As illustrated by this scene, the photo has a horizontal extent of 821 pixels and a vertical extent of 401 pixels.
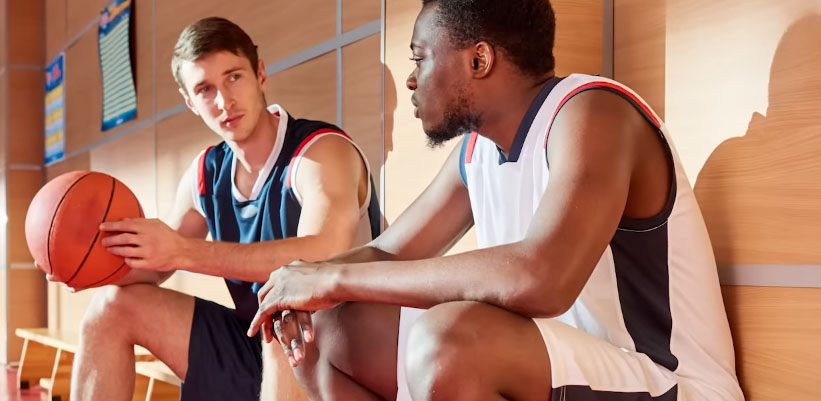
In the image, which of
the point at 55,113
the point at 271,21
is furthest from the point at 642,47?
the point at 55,113

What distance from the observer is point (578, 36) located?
5.34 ft

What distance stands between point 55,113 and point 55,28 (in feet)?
1.73

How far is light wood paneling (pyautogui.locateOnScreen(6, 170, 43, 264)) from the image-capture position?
5.50 meters

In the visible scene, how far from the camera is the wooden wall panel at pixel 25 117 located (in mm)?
5664

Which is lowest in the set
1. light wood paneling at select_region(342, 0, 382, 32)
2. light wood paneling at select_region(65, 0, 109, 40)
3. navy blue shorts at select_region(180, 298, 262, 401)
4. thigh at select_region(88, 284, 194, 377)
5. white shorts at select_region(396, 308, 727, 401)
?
navy blue shorts at select_region(180, 298, 262, 401)

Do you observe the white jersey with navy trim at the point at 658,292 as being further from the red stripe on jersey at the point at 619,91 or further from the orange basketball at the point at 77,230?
the orange basketball at the point at 77,230

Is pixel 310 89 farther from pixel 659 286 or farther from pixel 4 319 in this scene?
pixel 4 319

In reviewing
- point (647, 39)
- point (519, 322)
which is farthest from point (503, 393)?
point (647, 39)

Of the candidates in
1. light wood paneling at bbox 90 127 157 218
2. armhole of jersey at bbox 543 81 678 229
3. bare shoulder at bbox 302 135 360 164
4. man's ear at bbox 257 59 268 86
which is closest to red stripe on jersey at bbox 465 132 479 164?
armhole of jersey at bbox 543 81 678 229

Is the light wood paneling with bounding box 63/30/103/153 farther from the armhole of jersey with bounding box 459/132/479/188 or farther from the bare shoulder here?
the armhole of jersey with bounding box 459/132/479/188

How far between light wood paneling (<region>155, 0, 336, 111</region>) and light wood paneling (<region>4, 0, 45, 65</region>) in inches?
108

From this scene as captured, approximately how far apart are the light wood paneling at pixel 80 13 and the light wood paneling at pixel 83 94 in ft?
0.24

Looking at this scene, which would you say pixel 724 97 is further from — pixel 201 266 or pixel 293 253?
pixel 201 266

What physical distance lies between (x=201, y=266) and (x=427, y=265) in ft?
2.76
